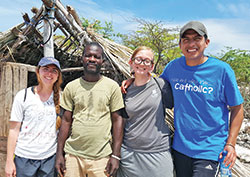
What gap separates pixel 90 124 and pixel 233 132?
1415 mm

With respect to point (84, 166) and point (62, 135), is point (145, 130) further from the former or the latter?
point (62, 135)

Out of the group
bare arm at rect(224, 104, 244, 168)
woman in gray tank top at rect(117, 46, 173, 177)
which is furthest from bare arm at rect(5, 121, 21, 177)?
bare arm at rect(224, 104, 244, 168)

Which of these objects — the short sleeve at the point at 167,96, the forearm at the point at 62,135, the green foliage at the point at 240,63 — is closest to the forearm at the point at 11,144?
the forearm at the point at 62,135

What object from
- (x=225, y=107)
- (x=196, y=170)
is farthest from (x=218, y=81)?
(x=196, y=170)

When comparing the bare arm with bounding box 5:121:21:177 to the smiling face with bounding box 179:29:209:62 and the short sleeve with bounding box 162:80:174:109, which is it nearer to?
the short sleeve with bounding box 162:80:174:109

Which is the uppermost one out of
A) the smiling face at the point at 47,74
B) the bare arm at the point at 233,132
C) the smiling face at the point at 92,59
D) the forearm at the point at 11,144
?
the smiling face at the point at 92,59

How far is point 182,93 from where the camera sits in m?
2.18

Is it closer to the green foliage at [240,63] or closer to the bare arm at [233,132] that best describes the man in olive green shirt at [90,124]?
the bare arm at [233,132]

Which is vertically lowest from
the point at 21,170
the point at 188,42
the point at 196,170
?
the point at 21,170

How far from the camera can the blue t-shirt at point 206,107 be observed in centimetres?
199

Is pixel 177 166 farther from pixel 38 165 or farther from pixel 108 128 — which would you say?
pixel 38 165

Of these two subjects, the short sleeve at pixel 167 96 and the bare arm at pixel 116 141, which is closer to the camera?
the bare arm at pixel 116 141

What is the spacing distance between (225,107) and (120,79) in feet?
6.95

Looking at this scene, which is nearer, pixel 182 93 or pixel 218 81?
pixel 218 81
